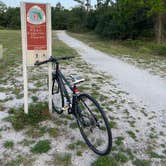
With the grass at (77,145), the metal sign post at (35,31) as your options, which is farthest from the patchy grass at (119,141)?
the metal sign post at (35,31)

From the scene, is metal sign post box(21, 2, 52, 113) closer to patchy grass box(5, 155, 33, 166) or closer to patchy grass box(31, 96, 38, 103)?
patchy grass box(31, 96, 38, 103)

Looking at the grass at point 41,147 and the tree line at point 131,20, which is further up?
the tree line at point 131,20

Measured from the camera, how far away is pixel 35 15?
2930 mm

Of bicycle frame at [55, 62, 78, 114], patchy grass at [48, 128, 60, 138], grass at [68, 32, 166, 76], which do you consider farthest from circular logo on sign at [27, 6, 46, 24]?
grass at [68, 32, 166, 76]

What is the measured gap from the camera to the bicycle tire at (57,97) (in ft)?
10.9

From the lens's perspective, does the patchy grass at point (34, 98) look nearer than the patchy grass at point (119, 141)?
No

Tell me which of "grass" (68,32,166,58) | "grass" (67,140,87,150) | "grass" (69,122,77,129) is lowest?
"grass" (67,140,87,150)

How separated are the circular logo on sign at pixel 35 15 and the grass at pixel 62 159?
1.79 metres

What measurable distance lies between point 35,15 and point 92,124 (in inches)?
65.3

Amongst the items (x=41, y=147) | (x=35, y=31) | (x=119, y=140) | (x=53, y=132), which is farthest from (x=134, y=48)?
(x=41, y=147)

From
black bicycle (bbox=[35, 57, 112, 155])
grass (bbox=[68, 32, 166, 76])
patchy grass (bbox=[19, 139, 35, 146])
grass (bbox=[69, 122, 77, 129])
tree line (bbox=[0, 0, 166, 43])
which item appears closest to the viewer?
black bicycle (bbox=[35, 57, 112, 155])

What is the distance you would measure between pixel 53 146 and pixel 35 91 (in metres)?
2.10

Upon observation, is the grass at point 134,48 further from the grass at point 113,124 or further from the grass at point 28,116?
the grass at point 28,116

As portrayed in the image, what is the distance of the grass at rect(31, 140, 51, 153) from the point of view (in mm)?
2547
